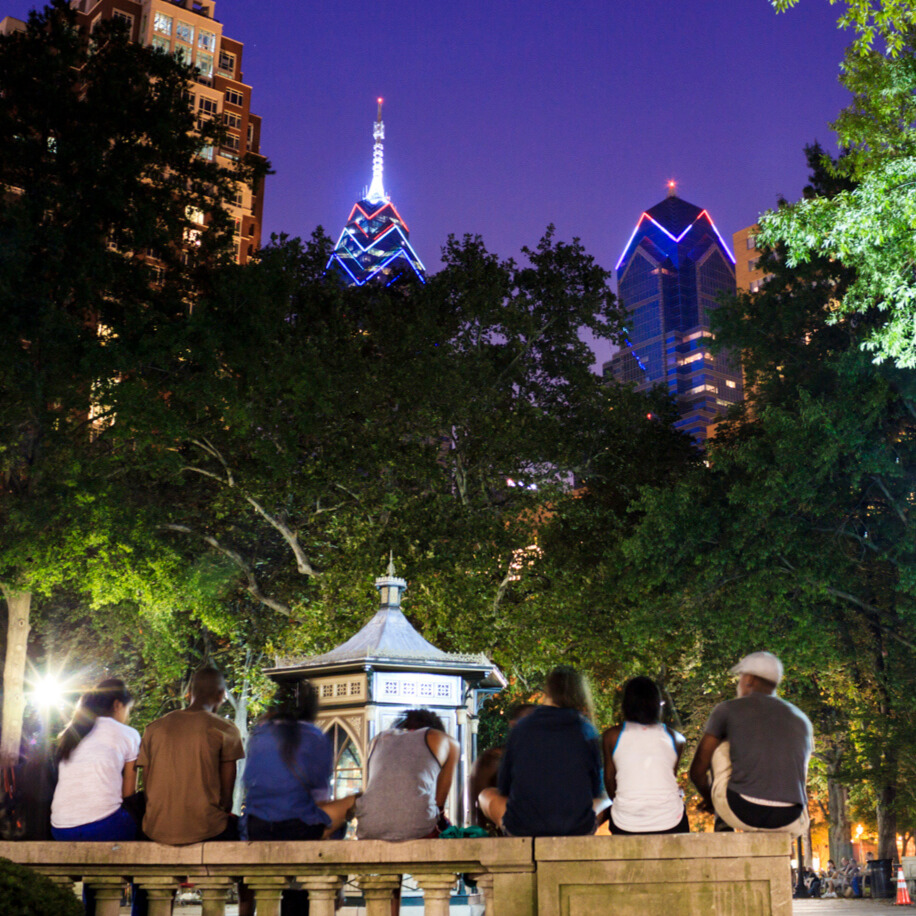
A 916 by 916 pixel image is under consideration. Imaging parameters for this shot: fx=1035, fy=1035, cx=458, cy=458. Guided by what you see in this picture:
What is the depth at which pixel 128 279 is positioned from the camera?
893 inches

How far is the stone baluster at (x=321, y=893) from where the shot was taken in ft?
18.8

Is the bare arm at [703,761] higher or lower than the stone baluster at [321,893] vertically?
higher

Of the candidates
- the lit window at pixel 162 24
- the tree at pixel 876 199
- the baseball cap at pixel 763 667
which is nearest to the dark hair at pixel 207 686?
the baseball cap at pixel 763 667

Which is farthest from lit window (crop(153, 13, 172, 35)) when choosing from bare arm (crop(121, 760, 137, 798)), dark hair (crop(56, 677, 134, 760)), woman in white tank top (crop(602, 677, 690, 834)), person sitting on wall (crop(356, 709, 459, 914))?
woman in white tank top (crop(602, 677, 690, 834))

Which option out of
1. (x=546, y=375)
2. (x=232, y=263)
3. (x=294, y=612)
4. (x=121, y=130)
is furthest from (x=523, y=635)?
(x=121, y=130)

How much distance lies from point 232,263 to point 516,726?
20.1 m

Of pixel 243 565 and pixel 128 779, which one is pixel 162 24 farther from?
pixel 128 779

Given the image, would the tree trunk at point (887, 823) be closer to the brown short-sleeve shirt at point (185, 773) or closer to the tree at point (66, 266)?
the tree at point (66, 266)

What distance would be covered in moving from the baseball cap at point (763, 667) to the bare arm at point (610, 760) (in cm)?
83

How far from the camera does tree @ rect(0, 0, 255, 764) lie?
20.8 meters

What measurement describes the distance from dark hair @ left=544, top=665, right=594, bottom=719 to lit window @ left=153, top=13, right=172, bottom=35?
92400 millimetres

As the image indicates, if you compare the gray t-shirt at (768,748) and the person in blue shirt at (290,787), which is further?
the person in blue shirt at (290,787)

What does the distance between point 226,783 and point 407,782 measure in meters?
1.16

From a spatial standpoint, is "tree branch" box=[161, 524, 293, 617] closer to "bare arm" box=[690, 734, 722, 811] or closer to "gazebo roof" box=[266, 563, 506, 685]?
"gazebo roof" box=[266, 563, 506, 685]
